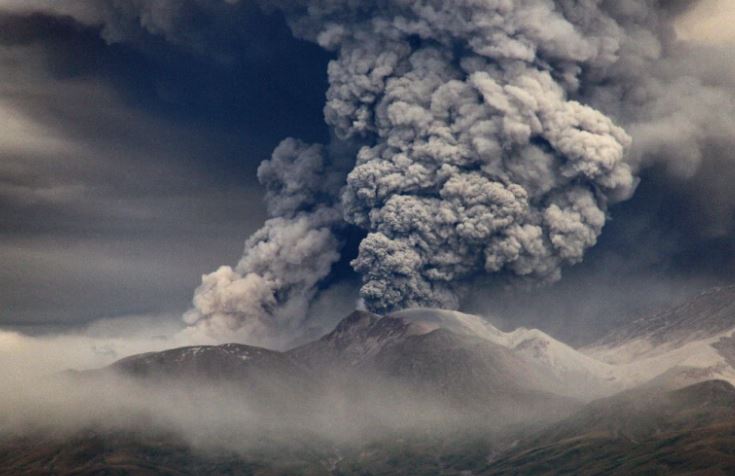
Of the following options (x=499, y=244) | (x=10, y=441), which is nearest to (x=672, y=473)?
(x=499, y=244)

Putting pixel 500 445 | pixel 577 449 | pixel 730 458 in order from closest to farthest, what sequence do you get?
pixel 730 458, pixel 577 449, pixel 500 445

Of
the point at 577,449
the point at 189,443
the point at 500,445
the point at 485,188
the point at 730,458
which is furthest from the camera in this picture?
the point at 189,443

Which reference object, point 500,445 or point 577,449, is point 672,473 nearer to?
point 577,449

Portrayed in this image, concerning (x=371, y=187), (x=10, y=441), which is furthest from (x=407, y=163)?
(x=10, y=441)

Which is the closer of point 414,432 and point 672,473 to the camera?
point 672,473

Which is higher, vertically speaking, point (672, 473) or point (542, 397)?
point (542, 397)

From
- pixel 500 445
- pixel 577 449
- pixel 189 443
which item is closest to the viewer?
pixel 577 449

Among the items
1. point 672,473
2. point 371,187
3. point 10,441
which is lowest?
point 672,473

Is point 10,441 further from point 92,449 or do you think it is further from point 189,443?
point 189,443

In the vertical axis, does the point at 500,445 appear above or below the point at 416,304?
below
